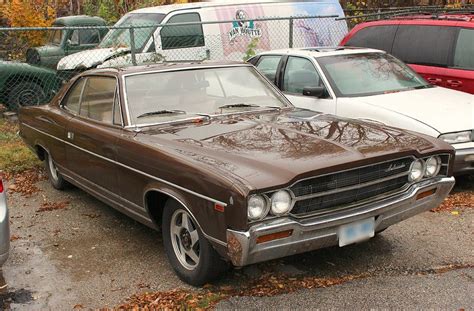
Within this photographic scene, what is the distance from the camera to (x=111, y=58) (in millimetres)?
10297

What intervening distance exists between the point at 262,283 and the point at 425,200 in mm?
1382

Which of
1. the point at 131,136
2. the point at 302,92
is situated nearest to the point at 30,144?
the point at 131,136

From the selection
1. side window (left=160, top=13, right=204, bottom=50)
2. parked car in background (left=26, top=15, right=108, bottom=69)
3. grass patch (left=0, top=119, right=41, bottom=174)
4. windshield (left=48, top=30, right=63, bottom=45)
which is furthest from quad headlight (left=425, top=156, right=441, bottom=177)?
windshield (left=48, top=30, right=63, bottom=45)

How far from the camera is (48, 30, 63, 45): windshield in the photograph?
13.2 metres

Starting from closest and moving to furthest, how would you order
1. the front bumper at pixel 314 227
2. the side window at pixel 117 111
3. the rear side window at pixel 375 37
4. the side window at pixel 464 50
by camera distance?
the front bumper at pixel 314 227, the side window at pixel 117 111, the side window at pixel 464 50, the rear side window at pixel 375 37

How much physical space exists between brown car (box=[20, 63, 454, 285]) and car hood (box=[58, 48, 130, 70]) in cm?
492

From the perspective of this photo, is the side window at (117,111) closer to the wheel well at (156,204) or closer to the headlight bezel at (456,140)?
the wheel well at (156,204)

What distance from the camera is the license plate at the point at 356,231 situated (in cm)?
363

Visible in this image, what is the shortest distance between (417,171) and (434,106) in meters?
2.36

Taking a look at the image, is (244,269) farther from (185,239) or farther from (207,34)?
(207,34)

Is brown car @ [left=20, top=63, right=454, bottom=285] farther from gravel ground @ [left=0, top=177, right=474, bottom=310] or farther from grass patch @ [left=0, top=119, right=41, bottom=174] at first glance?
grass patch @ [left=0, top=119, right=41, bottom=174]

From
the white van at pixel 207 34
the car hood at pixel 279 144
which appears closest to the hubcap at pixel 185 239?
the car hood at pixel 279 144

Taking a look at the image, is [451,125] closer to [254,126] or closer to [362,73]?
[362,73]

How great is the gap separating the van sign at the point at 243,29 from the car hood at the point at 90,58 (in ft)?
7.70
